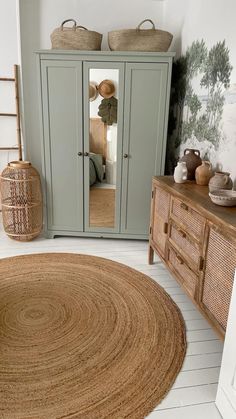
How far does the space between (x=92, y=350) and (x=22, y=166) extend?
2001 mm

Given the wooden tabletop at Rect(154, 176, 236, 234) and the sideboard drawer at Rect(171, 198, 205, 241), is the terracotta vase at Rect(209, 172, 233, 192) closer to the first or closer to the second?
the wooden tabletop at Rect(154, 176, 236, 234)

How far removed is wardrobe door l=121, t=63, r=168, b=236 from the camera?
9.13 feet

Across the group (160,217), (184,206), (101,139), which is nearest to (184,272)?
(184,206)

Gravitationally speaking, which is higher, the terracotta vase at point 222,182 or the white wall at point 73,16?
the white wall at point 73,16

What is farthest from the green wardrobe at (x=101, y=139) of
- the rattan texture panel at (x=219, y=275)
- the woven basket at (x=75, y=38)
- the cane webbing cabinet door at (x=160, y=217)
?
the rattan texture panel at (x=219, y=275)

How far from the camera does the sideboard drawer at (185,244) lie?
1.85 m

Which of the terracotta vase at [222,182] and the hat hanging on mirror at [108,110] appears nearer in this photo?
the terracotta vase at [222,182]

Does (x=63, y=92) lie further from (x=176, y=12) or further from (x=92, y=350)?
(x=92, y=350)

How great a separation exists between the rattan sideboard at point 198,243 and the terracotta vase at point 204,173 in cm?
6

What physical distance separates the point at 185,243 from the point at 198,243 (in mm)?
214

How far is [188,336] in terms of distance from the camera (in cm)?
189

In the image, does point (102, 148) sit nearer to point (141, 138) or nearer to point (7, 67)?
point (141, 138)

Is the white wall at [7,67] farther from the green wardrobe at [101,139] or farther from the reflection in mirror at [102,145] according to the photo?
the reflection in mirror at [102,145]

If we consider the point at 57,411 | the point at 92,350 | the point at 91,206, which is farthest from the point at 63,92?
the point at 57,411
